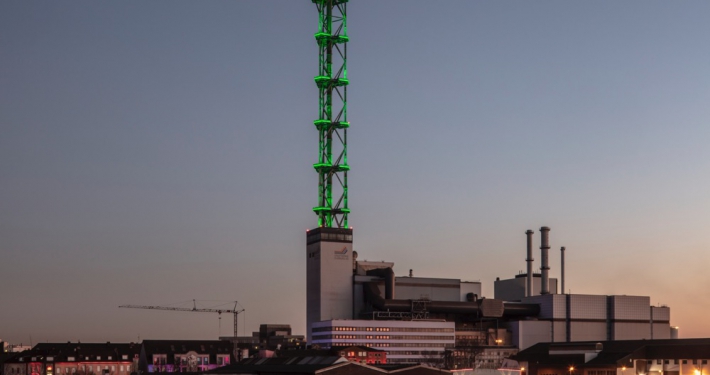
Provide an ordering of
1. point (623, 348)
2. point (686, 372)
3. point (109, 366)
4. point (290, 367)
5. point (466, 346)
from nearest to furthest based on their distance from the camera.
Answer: point (290, 367)
point (686, 372)
point (623, 348)
point (109, 366)
point (466, 346)

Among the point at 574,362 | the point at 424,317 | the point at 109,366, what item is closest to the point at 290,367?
the point at 574,362

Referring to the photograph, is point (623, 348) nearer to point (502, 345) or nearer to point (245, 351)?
point (502, 345)

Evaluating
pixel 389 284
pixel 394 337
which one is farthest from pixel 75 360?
pixel 389 284

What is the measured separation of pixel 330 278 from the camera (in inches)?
7712

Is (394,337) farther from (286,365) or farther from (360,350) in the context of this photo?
(286,365)

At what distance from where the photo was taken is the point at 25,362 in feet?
552

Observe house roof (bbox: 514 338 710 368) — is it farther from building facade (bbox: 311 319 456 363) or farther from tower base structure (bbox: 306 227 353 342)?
tower base structure (bbox: 306 227 353 342)

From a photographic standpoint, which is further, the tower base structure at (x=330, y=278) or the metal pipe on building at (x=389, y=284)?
the metal pipe on building at (x=389, y=284)

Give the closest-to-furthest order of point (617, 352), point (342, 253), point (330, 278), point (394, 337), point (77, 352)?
point (617, 352) → point (77, 352) → point (394, 337) → point (330, 278) → point (342, 253)

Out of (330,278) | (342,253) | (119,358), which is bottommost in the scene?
(119,358)

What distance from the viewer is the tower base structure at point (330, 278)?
195 meters

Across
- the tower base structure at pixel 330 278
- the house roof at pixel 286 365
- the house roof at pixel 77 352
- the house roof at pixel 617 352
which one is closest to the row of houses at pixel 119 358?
the house roof at pixel 77 352

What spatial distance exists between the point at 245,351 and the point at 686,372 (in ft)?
299

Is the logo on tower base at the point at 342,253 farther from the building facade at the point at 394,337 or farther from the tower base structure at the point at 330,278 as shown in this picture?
the building facade at the point at 394,337
